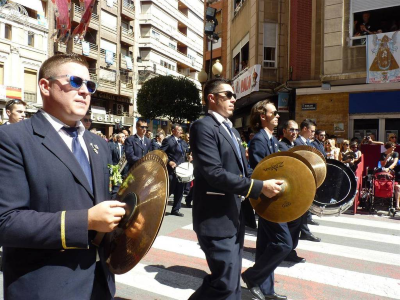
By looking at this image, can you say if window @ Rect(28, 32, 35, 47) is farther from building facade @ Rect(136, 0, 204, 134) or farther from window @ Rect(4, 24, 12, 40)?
building facade @ Rect(136, 0, 204, 134)

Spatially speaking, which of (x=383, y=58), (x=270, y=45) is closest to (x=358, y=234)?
(x=383, y=58)

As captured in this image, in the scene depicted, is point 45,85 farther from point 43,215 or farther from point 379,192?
point 379,192

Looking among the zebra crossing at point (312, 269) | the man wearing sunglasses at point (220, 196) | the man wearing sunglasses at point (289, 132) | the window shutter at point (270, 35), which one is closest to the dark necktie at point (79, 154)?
the man wearing sunglasses at point (220, 196)

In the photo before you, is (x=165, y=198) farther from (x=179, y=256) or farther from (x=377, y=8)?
(x=377, y=8)

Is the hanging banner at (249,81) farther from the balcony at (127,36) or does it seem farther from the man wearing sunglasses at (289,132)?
the balcony at (127,36)

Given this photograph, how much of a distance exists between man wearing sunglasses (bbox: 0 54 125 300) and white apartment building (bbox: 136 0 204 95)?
149ft

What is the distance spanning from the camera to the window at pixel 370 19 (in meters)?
14.5

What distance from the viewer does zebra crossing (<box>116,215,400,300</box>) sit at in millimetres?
4207

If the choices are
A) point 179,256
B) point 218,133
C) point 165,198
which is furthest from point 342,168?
point 165,198

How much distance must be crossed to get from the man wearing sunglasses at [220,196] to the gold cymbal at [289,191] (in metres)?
0.11

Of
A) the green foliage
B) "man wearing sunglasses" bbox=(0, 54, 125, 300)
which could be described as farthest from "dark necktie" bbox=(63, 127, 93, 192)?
the green foliage

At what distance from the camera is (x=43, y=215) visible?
1545mm

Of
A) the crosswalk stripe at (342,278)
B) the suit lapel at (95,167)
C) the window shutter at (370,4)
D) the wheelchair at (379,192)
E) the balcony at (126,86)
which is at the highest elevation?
the balcony at (126,86)

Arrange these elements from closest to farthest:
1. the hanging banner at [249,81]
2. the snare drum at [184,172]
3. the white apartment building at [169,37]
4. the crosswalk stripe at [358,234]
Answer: the crosswalk stripe at [358,234]
the snare drum at [184,172]
the hanging banner at [249,81]
the white apartment building at [169,37]
